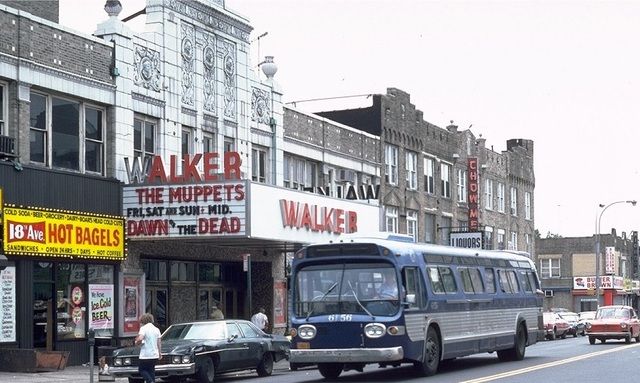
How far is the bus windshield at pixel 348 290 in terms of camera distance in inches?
904

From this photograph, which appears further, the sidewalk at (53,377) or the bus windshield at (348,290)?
the sidewalk at (53,377)

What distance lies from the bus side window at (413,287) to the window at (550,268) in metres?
74.5

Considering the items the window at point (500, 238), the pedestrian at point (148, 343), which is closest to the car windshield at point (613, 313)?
the window at point (500, 238)

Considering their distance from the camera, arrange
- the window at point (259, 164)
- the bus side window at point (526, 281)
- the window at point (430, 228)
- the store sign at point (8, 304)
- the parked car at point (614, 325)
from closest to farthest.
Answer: the store sign at point (8, 304), the bus side window at point (526, 281), the window at point (259, 164), the parked car at point (614, 325), the window at point (430, 228)

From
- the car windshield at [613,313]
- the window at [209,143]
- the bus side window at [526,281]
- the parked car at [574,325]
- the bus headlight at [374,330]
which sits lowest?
the parked car at [574,325]

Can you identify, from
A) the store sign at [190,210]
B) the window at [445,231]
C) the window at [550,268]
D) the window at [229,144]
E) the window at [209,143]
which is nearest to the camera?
the store sign at [190,210]

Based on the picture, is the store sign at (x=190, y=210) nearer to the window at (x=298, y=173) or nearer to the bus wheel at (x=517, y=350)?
the bus wheel at (x=517, y=350)

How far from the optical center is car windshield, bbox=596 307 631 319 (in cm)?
4394

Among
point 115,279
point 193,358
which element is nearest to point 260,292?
point 115,279

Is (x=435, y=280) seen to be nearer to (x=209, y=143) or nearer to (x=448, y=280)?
(x=448, y=280)

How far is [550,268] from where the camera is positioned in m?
97.3

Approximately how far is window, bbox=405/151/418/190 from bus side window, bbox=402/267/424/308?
29293 mm

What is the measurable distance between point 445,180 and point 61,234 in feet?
102

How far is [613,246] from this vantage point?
98.4 m
